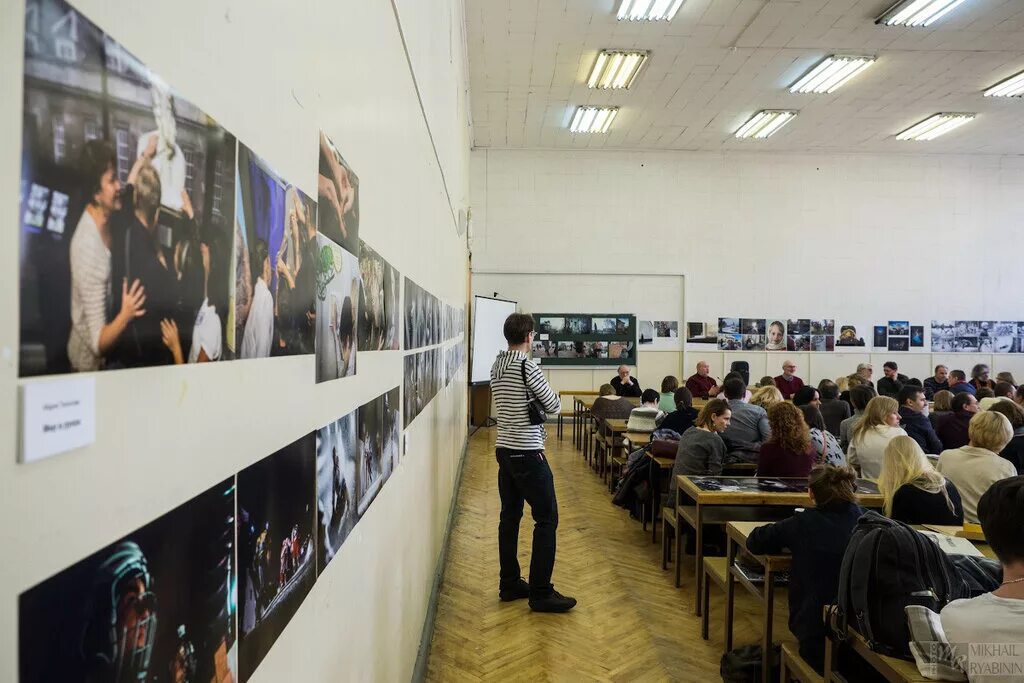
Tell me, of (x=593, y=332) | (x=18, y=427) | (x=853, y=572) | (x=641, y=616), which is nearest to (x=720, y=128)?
(x=593, y=332)

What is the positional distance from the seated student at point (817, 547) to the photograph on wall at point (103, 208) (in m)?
3.32

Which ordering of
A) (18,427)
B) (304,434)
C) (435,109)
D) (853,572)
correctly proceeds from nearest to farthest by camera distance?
1. (18,427)
2. (304,434)
3. (853,572)
4. (435,109)

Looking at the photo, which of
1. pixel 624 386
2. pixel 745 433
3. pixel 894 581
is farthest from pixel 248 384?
pixel 624 386

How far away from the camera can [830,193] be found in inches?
563

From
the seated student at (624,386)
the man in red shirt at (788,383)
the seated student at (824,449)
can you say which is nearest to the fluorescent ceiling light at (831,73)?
the man in red shirt at (788,383)

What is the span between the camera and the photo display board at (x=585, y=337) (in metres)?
14.1

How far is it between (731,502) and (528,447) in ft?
4.60

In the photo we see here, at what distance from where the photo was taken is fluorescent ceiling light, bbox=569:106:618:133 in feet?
38.6

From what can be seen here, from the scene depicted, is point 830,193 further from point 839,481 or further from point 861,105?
point 839,481

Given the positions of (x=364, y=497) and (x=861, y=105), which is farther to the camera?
(x=861, y=105)

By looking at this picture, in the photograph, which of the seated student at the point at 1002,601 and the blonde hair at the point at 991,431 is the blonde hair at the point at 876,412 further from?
the seated student at the point at 1002,601

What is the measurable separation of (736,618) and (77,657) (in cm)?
485

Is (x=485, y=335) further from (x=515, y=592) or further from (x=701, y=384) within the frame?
(x=515, y=592)

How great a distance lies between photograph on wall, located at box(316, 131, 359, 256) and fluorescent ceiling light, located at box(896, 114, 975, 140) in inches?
530
